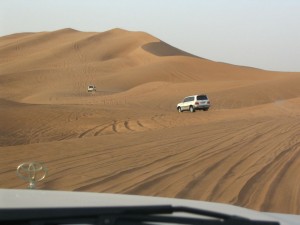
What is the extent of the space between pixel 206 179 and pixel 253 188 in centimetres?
109

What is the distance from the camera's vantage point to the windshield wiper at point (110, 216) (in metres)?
2.76

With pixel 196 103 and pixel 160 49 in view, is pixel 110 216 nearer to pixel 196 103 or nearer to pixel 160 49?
pixel 196 103

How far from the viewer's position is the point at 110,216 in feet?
9.12

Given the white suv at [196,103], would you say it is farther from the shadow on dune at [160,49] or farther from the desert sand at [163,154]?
the shadow on dune at [160,49]

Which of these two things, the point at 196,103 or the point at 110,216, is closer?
the point at 110,216

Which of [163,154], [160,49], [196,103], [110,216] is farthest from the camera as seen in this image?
[160,49]

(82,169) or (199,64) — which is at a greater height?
(199,64)

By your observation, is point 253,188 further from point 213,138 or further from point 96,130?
point 96,130

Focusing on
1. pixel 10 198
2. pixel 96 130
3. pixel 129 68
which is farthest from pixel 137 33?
pixel 10 198

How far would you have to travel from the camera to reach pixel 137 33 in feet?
486

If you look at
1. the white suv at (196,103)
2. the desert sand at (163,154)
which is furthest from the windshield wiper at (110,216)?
the white suv at (196,103)

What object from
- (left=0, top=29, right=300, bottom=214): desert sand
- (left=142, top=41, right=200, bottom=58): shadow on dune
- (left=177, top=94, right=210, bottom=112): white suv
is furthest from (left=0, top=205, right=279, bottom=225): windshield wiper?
(left=142, top=41, right=200, bottom=58): shadow on dune

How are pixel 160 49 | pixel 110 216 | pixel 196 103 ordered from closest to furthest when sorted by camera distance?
pixel 110 216
pixel 196 103
pixel 160 49

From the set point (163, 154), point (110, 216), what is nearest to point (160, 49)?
point (163, 154)
